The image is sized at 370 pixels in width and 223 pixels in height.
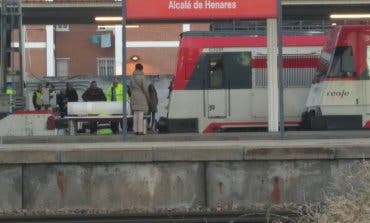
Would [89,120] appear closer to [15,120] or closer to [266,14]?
[15,120]

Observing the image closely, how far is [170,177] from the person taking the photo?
12.3 meters

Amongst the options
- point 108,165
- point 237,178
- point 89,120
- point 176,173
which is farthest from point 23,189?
point 89,120

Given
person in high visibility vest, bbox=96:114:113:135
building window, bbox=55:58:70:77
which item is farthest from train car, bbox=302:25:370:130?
building window, bbox=55:58:70:77

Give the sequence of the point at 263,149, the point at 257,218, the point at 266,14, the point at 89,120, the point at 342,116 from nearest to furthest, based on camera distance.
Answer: the point at 257,218 < the point at 263,149 < the point at 266,14 < the point at 342,116 < the point at 89,120

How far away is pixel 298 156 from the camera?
1224 centimetres

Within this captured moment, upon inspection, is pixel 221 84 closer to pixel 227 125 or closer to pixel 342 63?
pixel 227 125

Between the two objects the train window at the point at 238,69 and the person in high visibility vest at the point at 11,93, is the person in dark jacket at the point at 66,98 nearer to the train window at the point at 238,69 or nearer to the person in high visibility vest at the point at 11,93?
the person in high visibility vest at the point at 11,93

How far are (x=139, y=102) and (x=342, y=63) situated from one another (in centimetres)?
511

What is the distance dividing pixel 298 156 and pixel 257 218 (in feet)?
6.28

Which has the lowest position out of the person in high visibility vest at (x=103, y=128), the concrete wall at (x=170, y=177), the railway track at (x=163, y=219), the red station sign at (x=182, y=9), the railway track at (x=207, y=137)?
the railway track at (x=163, y=219)

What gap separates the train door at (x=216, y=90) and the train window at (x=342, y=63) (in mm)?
3002

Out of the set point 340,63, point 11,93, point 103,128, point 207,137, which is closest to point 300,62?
point 340,63

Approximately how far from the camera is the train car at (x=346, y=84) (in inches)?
707

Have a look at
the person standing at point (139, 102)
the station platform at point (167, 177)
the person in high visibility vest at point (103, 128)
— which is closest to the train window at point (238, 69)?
the person standing at point (139, 102)
